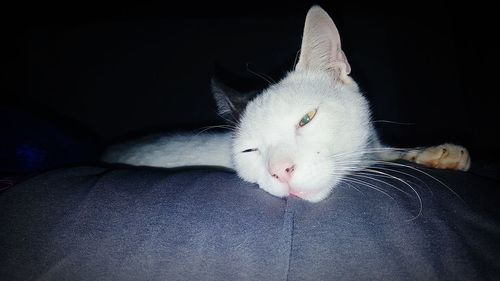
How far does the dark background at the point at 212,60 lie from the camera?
1905mm

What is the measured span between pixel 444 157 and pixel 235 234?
2.83 ft

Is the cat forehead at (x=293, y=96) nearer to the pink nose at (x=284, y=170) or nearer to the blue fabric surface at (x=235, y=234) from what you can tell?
the pink nose at (x=284, y=170)

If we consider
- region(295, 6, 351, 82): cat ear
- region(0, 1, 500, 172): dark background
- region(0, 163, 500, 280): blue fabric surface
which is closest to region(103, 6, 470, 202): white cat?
region(295, 6, 351, 82): cat ear

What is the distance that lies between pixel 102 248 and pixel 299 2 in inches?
72.2

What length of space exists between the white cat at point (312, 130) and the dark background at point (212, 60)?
0.80 metres

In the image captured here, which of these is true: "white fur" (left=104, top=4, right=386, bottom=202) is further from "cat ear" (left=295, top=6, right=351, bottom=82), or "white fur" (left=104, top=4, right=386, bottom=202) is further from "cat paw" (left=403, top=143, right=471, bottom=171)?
"cat paw" (left=403, top=143, right=471, bottom=171)

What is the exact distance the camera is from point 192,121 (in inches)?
81.7

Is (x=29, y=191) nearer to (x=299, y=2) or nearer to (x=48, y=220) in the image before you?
(x=48, y=220)

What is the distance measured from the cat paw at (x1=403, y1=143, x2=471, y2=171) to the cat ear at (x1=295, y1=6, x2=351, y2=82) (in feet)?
1.34

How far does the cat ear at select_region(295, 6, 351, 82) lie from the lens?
3.18ft

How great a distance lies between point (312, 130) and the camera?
92 centimetres

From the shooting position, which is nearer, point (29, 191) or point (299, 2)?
point (29, 191)

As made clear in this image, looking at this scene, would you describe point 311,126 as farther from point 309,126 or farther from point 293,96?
point 293,96

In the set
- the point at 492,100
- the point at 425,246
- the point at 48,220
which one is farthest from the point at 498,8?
the point at 48,220
